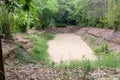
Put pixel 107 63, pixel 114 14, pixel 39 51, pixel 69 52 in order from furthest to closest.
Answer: pixel 114 14
pixel 69 52
pixel 39 51
pixel 107 63

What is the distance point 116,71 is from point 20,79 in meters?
2.09

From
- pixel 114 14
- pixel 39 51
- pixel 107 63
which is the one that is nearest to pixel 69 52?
pixel 39 51

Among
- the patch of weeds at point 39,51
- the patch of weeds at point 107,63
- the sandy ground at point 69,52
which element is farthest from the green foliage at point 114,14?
the patch of weeds at point 107,63

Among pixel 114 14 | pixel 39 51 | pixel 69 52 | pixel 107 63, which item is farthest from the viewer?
pixel 114 14

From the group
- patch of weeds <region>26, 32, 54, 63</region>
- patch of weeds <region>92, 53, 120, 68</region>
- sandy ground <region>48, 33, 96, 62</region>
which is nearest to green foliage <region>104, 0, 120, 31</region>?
sandy ground <region>48, 33, 96, 62</region>

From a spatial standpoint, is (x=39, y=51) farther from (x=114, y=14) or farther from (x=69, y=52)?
(x=114, y=14)

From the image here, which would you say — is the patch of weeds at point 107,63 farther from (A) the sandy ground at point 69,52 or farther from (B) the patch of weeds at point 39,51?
(B) the patch of weeds at point 39,51

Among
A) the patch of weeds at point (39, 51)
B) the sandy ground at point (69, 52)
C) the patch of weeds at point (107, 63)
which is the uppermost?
the patch of weeds at point (107, 63)

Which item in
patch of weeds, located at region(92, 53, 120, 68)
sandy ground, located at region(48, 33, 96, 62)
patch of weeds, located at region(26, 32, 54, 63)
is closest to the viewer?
patch of weeds, located at region(92, 53, 120, 68)

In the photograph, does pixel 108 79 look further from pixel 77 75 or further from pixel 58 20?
pixel 58 20

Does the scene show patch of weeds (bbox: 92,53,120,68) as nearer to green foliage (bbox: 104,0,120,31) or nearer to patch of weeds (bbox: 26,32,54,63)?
patch of weeds (bbox: 26,32,54,63)

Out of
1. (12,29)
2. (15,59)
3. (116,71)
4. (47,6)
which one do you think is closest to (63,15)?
(47,6)

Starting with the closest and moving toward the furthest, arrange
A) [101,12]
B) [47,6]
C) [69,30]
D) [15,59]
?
[15,59] → [101,12] → [47,6] → [69,30]

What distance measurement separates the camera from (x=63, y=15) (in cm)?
2794
